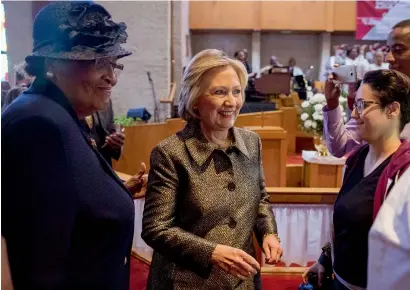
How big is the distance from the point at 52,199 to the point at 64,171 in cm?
7

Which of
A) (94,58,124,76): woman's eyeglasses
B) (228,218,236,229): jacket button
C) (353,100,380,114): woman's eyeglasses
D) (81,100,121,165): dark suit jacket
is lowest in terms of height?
(228,218,236,229): jacket button

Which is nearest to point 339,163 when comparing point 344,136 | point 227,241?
point 344,136

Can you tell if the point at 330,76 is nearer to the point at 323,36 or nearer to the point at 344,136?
the point at 344,136

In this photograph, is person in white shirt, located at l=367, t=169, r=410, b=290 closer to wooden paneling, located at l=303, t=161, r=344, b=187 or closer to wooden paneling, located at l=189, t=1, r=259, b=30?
wooden paneling, located at l=303, t=161, r=344, b=187

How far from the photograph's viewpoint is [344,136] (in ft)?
6.20

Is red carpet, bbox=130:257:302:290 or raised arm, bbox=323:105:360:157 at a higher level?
raised arm, bbox=323:105:360:157

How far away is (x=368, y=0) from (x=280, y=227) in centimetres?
985

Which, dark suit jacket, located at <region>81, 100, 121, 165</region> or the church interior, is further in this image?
dark suit jacket, located at <region>81, 100, 121, 165</region>

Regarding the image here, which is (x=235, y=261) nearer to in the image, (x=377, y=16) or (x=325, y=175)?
(x=325, y=175)

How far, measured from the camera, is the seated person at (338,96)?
1.84 m

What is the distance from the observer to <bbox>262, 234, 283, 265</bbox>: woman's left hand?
1.51 m

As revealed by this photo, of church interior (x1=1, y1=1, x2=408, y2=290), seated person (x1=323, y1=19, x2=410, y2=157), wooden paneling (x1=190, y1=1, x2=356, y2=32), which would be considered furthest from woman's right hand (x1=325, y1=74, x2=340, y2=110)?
wooden paneling (x1=190, y1=1, x2=356, y2=32)

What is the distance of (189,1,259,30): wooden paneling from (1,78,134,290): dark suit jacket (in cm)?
1174

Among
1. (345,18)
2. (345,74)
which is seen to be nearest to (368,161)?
(345,74)
